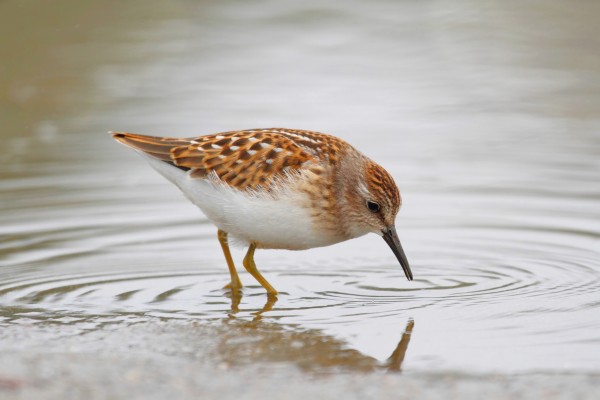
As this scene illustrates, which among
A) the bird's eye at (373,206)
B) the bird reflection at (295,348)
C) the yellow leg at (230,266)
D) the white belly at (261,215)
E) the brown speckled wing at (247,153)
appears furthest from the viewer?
the yellow leg at (230,266)

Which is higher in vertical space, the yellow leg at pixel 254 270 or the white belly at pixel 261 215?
the white belly at pixel 261 215

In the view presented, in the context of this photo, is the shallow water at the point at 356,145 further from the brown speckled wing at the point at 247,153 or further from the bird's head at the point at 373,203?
the brown speckled wing at the point at 247,153

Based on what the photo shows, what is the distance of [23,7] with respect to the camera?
19969mm

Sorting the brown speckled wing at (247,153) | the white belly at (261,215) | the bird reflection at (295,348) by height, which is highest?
the brown speckled wing at (247,153)

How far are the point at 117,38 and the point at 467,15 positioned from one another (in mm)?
6386

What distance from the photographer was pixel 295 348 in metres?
7.94

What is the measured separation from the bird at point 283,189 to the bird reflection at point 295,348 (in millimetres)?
1067

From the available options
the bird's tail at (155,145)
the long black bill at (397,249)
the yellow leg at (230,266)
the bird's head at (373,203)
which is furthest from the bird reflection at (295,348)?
the bird's tail at (155,145)

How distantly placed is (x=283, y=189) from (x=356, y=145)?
5436mm

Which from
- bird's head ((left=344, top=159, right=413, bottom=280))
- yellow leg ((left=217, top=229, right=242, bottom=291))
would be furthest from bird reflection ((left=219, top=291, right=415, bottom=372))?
bird's head ((left=344, top=159, right=413, bottom=280))

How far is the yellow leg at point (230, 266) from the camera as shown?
10109 millimetres

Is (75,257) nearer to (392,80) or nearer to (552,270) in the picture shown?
(552,270)

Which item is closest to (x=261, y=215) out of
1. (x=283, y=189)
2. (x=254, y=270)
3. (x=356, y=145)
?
(x=283, y=189)

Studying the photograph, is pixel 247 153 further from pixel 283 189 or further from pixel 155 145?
pixel 155 145
